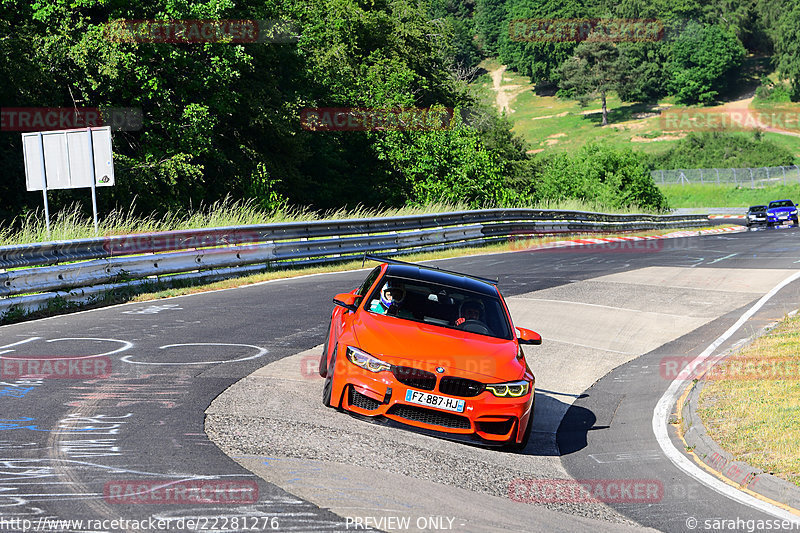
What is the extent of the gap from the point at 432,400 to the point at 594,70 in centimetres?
14211

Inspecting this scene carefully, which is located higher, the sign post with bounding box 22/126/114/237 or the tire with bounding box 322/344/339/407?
the sign post with bounding box 22/126/114/237

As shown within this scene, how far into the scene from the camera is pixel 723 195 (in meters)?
88.2

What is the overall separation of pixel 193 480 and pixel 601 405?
596cm

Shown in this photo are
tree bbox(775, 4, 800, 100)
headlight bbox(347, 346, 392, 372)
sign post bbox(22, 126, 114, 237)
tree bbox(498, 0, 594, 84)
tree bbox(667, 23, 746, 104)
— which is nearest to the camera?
headlight bbox(347, 346, 392, 372)

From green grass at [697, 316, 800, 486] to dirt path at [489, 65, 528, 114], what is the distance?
505 feet

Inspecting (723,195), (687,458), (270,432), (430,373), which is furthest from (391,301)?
(723,195)

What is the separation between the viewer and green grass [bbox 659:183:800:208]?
275ft

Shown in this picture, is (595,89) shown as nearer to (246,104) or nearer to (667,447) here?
(246,104)

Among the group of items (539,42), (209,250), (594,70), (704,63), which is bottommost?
(209,250)

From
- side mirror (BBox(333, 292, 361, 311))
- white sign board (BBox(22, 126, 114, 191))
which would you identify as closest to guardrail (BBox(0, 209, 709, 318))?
white sign board (BBox(22, 126, 114, 191))

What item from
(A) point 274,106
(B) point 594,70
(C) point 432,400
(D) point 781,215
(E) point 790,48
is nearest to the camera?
(C) point 432,400

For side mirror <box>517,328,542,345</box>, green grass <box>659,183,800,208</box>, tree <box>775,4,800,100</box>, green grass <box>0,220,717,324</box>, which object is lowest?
green grass <box>659,183,800,208</box>

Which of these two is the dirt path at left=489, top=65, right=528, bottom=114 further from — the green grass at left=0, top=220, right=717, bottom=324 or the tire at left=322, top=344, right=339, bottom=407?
the tire at left=322, top=344, right=339, bottom=407

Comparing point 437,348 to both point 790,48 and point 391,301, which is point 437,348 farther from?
point 790,48
